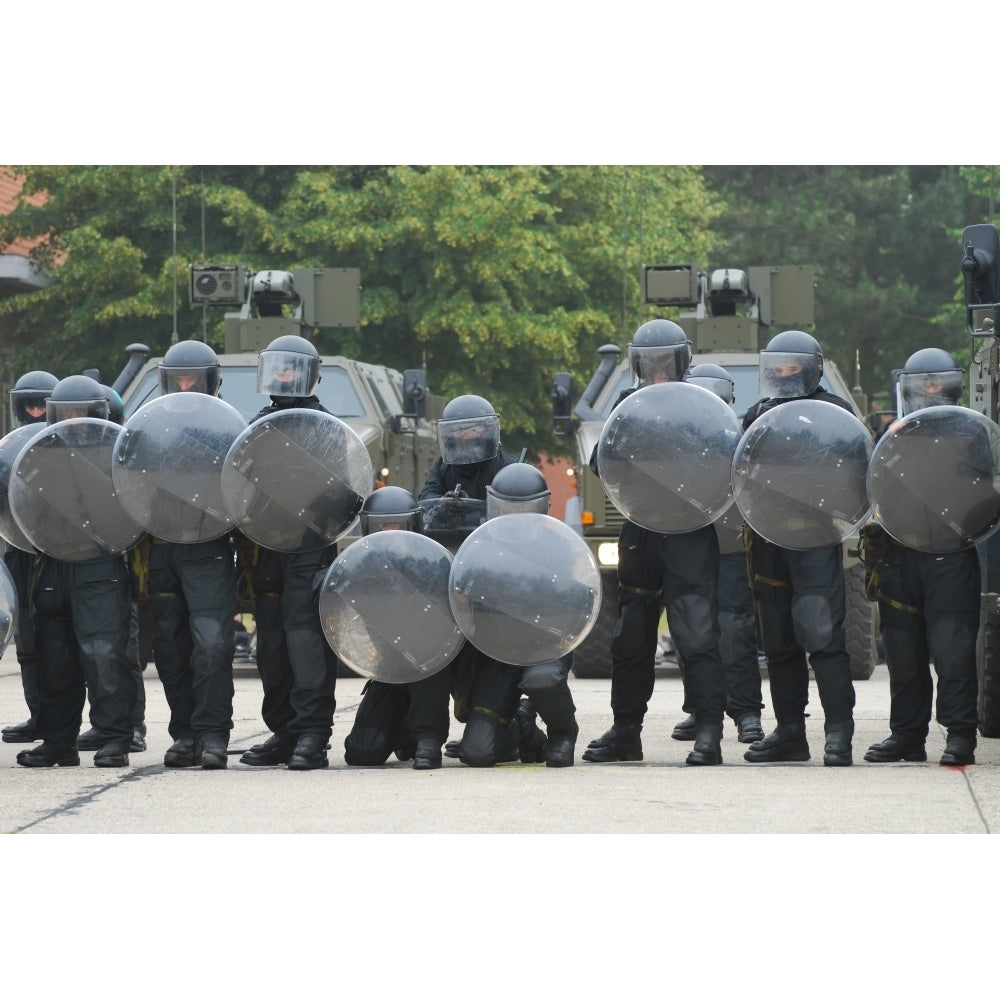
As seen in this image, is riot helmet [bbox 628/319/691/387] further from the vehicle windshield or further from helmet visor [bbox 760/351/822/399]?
the vehicle windshield

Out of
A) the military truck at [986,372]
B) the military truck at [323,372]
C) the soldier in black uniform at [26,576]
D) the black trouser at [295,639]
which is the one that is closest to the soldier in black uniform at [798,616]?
the military truck at [986,372]

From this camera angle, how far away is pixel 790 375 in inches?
372

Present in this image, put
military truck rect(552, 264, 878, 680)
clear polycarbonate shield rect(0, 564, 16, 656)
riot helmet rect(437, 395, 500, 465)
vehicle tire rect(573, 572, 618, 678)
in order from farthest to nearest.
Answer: military truck rect(552, 264, 878, 680) < vehicle tire rect(573, 572, 618, 678) < riot helmet rect(437, 395, 500, 465) < clear polycarbonate shield rect(0, 564, 16, 656)

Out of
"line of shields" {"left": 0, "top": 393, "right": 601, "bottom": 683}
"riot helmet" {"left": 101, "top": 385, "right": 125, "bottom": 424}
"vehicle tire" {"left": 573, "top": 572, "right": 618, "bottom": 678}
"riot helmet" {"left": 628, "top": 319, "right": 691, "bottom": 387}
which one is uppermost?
"riot helmet" {"left": 628, "top": 319, "right": 691, "bottom": 387}

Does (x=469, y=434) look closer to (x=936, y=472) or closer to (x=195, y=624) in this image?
(x=195, y=624)

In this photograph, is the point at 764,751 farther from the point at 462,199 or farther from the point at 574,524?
the point at 462,199

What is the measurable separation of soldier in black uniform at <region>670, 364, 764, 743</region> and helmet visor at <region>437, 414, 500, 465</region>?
158 cm

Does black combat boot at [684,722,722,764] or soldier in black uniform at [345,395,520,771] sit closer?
soldier in black uniform at [345,395,520,771]

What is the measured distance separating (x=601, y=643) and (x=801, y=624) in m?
5.85

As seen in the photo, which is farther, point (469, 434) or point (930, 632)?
point (469, 434)

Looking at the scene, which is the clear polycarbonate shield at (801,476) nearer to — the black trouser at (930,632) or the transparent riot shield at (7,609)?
the black trouser at (930,632)

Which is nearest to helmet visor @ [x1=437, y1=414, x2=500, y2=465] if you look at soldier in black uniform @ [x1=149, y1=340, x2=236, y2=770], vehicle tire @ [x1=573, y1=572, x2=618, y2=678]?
soldier in black uniform @ [x1=149, y1=340, x2=236, y2=770]

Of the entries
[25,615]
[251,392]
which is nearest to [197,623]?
[25,615]

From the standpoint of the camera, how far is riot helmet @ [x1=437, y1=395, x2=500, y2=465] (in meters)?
9.55
